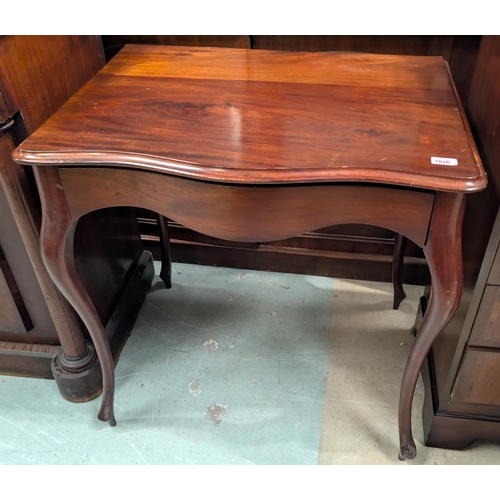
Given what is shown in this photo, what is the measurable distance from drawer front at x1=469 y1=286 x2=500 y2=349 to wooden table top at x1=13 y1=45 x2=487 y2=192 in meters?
0.26

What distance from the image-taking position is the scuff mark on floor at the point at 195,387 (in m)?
1.18

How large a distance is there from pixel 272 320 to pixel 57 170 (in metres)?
0.77

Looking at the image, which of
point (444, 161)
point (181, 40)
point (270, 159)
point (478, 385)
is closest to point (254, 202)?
point (270, 159)

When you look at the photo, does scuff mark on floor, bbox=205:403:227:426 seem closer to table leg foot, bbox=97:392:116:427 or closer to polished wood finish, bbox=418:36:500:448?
table leg foot, bbox=97:392:116:427

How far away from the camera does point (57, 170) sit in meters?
0.77

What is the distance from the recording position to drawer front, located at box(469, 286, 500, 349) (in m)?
0.83

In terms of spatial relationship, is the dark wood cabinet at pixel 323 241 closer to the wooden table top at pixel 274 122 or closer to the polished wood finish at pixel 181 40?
the polished wood finish at pixel 181 40

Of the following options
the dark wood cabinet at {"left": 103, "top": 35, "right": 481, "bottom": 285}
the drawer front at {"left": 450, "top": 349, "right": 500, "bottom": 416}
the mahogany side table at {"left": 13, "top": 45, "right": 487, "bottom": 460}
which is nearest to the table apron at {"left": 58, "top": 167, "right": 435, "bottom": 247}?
the mahogany side table at {"left": 13, "top": 45, "right": 487, "bottom": 460}

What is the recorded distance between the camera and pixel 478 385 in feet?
3.10

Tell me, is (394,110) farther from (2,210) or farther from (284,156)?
(2,210)

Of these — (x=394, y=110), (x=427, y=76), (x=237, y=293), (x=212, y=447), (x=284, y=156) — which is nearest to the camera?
(x=284, y=156)

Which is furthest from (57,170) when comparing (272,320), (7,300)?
(272,320)

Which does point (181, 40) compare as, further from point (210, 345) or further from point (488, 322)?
point (488, 322)

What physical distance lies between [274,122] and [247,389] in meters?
0.68
